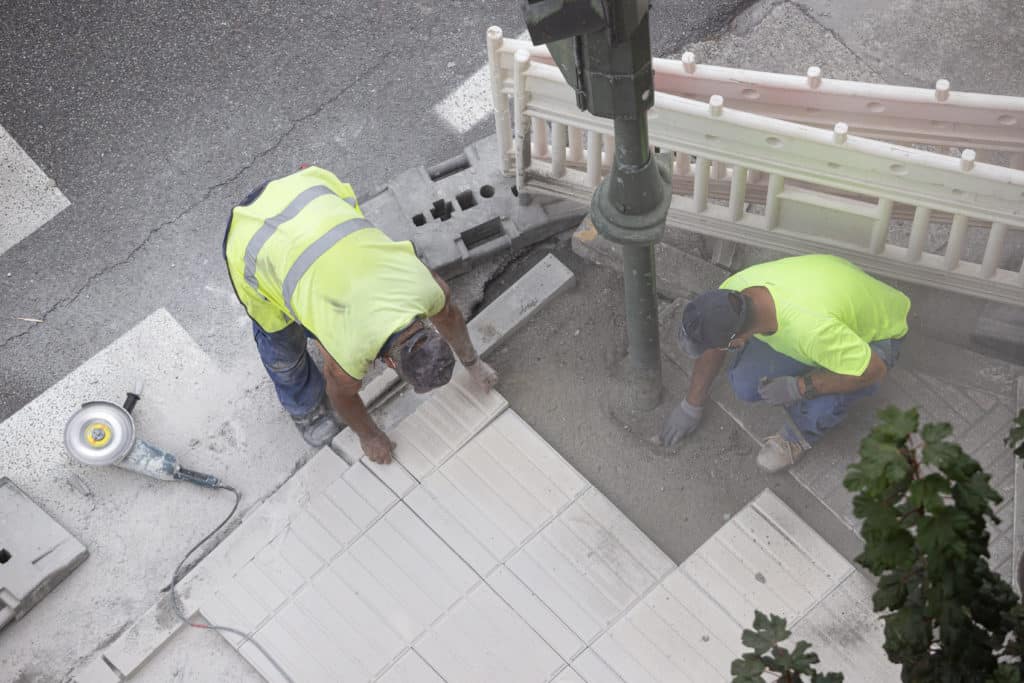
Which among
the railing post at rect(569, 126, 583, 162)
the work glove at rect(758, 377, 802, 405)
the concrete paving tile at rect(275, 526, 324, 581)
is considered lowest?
the concrete paving tile at rect(275, 526, 324, 581)

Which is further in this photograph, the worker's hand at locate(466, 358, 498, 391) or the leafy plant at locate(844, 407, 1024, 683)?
the worker's hand at locate(466, 358, 498, 391)

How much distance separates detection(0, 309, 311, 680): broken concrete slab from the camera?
549 centimetres

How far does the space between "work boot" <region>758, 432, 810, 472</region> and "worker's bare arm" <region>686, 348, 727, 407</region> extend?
0.39 m

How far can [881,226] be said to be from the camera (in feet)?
17.2

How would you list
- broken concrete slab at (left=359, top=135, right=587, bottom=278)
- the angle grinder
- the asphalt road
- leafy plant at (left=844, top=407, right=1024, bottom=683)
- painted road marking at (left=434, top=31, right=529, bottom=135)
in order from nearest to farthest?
1. leafy plant at (left=844, top=407, right=1024, bottom=683)
2. the angle grinder
3. broken concrete slab at (left=359, top=135, right=587, bottom=278)
4. the asphalt road
5. painted road marking at (left=434, top=31, right=529, bottom=135)

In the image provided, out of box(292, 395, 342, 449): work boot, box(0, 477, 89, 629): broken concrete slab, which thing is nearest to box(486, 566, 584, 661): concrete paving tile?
box(292, 395, 342, 449): work boot

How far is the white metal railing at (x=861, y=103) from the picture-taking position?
5059 mm

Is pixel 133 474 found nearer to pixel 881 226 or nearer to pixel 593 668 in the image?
pixel 593 668

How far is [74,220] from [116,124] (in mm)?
689

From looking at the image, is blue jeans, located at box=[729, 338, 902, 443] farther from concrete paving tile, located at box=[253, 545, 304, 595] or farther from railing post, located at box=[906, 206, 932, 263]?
concrete paving tile, located at box=[253, 545, 304, 595]

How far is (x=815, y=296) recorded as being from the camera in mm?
4953

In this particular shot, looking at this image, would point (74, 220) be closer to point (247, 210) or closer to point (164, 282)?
point (164, 282)

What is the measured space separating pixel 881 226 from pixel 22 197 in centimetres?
486

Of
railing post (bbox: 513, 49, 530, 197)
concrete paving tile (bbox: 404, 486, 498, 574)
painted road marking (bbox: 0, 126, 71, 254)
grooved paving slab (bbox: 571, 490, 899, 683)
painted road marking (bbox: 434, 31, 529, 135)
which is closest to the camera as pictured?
grooved paving slab (bbox: 571, 490, 899, 683)
